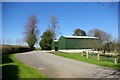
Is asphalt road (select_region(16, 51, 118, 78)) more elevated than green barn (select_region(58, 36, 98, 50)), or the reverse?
green barn (select_region(58, 36, 98, 50))

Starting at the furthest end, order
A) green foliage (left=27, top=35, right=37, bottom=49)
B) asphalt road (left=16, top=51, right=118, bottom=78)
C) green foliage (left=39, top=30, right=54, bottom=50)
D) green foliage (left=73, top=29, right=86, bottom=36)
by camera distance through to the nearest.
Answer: green foliage (left=73, top=29, right=86, bottom=36) < green foliage (left=39, top=30, right=54, bottom=50) < green foliage (left=27, top=35, right=37, bottom=49) < asphalt road (left=16, top=51, right=118, bottom=78)

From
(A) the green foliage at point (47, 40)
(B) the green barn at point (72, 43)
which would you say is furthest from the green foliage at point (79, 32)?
(B) the green barn at point (72, 43)

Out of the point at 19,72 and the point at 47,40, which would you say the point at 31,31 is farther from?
the point at 19,72

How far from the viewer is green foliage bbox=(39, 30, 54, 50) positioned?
68000 mm

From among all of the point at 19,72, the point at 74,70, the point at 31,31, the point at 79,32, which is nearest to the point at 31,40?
the point at 31,31

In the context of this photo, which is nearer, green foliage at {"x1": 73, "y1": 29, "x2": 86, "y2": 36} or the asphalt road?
the asphalt road

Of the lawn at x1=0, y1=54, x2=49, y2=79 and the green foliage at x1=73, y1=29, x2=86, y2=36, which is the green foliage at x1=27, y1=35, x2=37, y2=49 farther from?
the lawn at x1=0, y1=54, x2=49, y2=79

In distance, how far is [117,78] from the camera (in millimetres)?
11164

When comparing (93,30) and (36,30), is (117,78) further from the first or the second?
(93,30)

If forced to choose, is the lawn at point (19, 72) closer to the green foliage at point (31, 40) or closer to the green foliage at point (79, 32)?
the green foliage at point (31, 40)

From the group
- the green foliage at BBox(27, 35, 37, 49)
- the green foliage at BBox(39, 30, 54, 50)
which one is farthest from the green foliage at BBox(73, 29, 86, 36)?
the green foliage at BBox(27, 35, 37, 49)

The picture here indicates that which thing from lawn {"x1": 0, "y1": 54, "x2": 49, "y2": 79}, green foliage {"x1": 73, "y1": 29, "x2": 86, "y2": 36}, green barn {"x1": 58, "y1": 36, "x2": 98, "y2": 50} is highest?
green foliage {"x1": 73, "y1": 29, "x2": 86, "y2": 36}

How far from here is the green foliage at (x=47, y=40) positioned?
68.0 m

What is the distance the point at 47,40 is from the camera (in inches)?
2687
